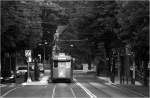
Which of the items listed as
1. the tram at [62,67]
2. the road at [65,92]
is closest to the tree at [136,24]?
the road at [65,92]

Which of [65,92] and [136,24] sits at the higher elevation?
[136,24]

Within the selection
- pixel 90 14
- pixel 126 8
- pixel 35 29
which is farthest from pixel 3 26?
pixel 90 14

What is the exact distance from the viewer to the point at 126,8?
3641cm

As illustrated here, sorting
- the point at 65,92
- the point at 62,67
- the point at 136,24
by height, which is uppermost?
the point at 136,24

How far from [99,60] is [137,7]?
5468 centimetres

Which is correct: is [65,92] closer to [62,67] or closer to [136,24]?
[136,24]

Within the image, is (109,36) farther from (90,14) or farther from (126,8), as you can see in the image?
(126,8)

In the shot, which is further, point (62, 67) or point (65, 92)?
point (62, 67)

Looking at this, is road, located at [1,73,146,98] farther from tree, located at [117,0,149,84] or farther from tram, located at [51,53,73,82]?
tram, located at [51,53,73,82]

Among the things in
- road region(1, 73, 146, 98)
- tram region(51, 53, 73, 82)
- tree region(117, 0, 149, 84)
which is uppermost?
tree region(117, 0, 149, 84)

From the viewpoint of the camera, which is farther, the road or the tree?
the road

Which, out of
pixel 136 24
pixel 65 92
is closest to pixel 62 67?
pixel 65 92

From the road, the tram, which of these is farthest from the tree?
the tram

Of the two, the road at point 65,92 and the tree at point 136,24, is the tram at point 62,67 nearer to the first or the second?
the road at point 65,92
